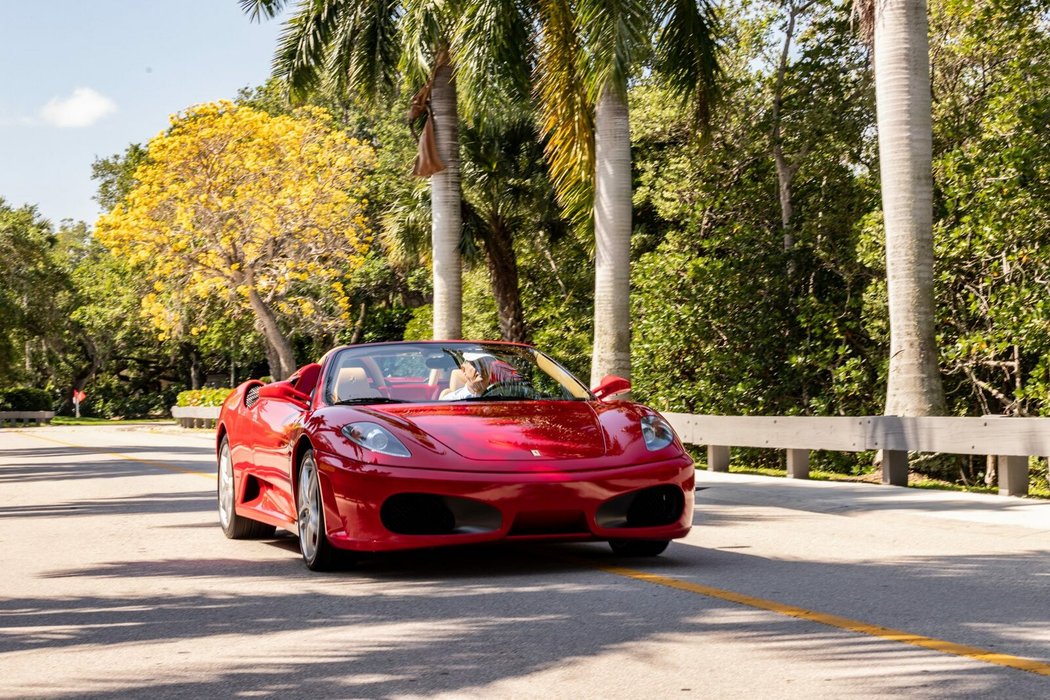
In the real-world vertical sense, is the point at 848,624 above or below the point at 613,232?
below

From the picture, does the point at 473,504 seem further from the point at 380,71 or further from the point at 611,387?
the point at 380,71

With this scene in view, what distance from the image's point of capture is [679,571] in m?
7.89

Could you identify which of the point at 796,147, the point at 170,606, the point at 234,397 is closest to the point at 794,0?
the point at 796,147

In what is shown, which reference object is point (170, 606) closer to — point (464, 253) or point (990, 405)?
point (990, 405)

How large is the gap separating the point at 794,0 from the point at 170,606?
24.0m

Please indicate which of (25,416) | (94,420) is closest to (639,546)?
(25,416)

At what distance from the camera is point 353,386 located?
8727 mm

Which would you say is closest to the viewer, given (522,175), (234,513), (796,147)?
(234,513)

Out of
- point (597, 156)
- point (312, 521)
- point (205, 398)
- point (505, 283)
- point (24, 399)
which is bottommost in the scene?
point (312, 521)

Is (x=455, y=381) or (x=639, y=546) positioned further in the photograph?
(x=455, y=381)

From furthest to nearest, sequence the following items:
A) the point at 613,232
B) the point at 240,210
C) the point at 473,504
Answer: the point at 240,210 < the point at 613,232 < the point at 473,504

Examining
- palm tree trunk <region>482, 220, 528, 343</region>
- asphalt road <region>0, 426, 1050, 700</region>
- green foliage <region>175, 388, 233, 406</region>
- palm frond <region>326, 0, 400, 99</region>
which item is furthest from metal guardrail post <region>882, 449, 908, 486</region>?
green foliage <region>175, 388, 233, 406</region>

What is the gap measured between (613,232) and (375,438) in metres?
12.5

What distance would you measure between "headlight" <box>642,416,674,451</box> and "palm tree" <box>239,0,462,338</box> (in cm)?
1637
